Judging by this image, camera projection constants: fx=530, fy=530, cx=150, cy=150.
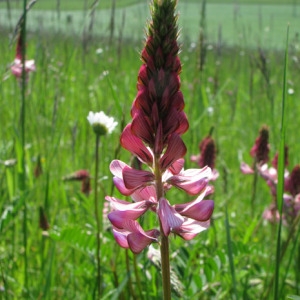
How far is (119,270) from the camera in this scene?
7.33ft

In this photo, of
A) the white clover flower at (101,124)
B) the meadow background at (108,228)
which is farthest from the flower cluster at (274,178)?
the white clover flower at (101,124)

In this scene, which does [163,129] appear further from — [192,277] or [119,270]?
[119,270]

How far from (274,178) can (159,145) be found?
146 centimetres

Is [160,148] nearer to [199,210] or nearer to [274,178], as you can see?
[199,210]

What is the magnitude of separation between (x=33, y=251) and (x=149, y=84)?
6.08 ft

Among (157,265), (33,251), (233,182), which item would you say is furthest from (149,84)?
(233,182)

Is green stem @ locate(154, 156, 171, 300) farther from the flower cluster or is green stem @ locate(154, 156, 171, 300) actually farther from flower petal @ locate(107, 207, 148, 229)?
the flower cluster

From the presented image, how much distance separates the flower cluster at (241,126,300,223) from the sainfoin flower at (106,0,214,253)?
1.07 metres

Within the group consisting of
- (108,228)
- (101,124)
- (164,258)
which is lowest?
(108,228)

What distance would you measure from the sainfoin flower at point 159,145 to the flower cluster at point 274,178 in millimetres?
1068

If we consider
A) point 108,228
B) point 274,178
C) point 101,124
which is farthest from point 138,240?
point 274,178

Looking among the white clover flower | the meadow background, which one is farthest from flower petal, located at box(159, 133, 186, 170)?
the white clover flower

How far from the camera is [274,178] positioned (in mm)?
2389

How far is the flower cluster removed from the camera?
7.27ft
